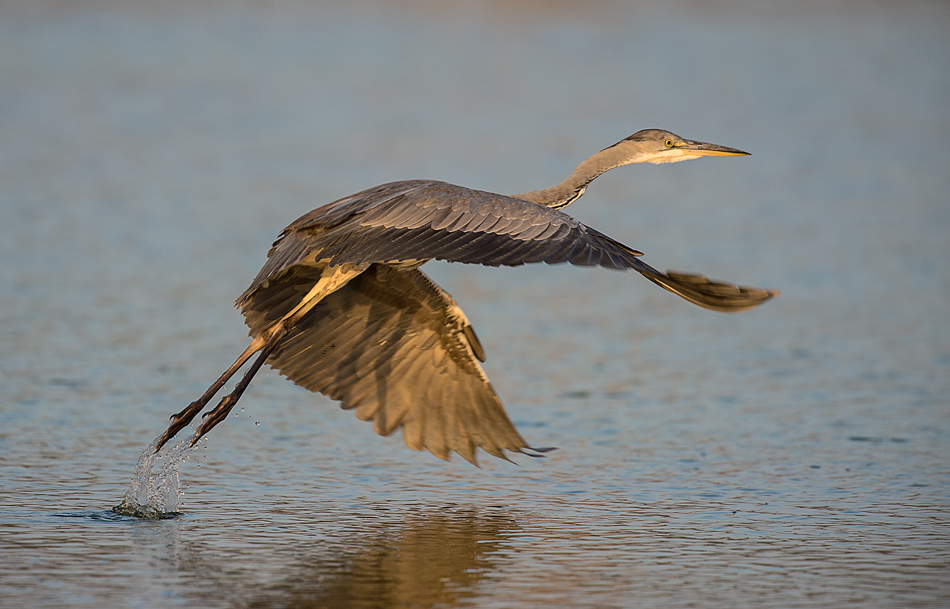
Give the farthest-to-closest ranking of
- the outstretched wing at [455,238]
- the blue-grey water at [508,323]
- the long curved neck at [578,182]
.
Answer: the long curved neck at [578,182] < the blue-grey water at [508,323] < the outstretched wing at [455,238]

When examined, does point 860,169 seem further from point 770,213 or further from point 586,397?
point 586,397

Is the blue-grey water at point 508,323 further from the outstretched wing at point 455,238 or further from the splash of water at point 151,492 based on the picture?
the outstretched wing at point 455,238

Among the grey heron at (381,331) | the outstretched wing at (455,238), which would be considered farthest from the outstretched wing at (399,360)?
the outstretched wing at (455,238)

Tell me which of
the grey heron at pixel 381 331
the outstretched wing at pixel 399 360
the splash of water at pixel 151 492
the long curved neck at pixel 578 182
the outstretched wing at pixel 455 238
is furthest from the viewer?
the outstretched wing at pixel 399 360

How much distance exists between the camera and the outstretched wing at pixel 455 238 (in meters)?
6.90

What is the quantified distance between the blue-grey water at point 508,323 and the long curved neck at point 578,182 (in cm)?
184

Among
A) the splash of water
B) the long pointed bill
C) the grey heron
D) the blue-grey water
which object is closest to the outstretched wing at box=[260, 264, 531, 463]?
the grey heron

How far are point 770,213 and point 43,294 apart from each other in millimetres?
9122

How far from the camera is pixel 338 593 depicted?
659 cm

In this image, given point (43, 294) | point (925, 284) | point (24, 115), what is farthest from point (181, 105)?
point (925, 284)

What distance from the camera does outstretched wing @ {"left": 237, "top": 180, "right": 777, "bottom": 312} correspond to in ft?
22.6

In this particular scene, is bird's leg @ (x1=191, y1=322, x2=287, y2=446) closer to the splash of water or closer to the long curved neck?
the splash of water

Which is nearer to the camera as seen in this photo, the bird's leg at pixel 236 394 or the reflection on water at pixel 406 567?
the reflection on water at pixel 406 567

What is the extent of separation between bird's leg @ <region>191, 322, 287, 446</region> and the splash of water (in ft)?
0.85
